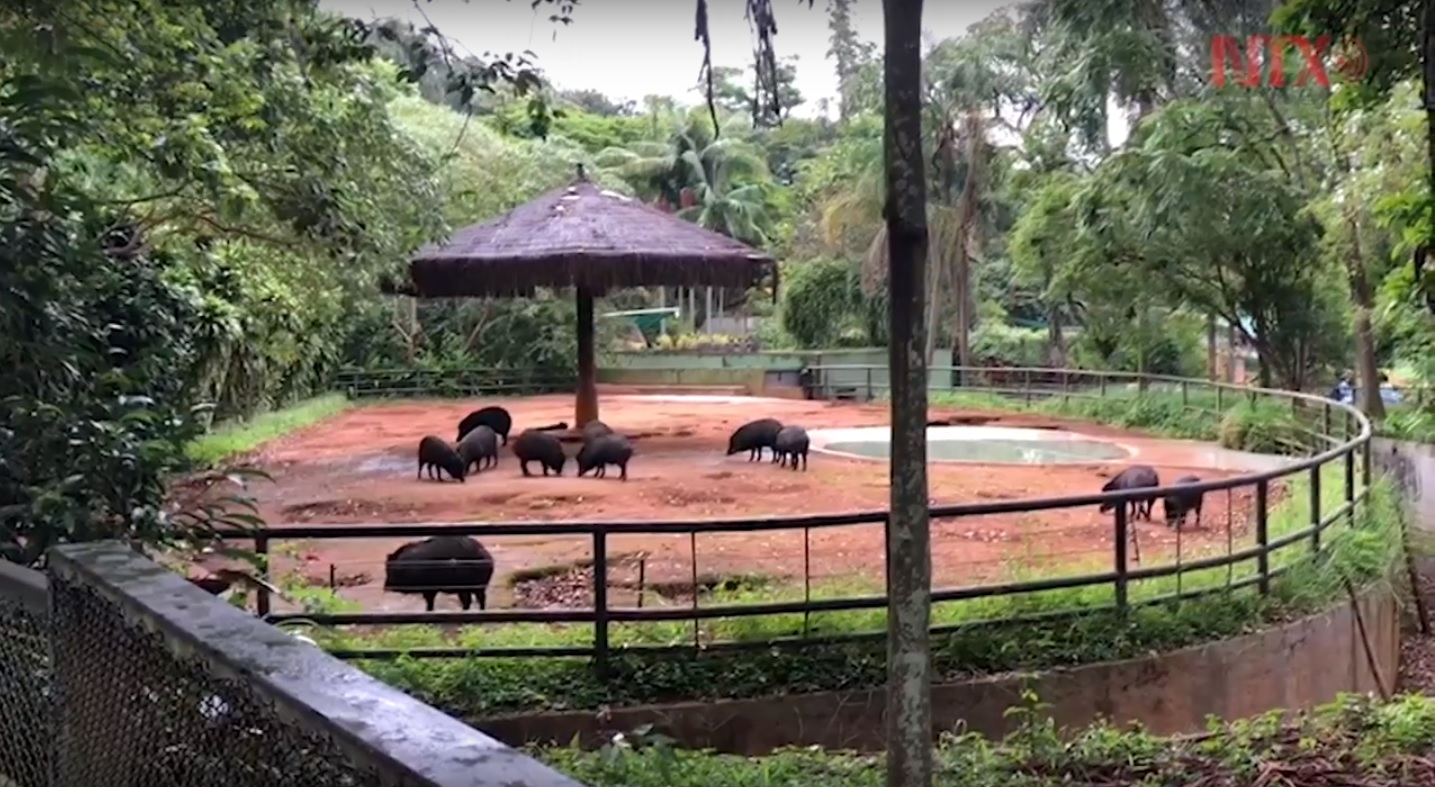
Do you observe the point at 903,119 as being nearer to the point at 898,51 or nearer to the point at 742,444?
the point at 898,51

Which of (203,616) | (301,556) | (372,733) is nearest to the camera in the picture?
(372,733)

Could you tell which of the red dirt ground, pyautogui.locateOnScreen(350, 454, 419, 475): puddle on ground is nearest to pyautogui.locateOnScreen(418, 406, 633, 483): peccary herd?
the red dirt ground

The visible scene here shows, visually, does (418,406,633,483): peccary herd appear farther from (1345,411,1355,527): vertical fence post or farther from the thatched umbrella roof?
(1345,411,1355,527): vertical fence post

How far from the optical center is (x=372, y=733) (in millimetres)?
1600

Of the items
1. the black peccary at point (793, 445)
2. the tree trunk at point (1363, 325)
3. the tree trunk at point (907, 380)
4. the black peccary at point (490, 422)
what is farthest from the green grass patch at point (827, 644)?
the black peccary at point (490, 422)

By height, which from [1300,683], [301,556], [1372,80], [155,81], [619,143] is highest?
[619,143]

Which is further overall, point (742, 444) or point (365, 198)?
point (742, 444)

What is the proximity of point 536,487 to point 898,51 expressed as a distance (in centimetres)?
951

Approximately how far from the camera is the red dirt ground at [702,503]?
8820 millimetres

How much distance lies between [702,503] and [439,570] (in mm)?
4832

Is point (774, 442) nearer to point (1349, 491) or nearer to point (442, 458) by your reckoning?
point (442, 458)

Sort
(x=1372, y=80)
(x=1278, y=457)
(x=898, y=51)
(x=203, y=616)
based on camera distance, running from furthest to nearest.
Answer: (x=1278, y=457)
(x=1372, y=80)
(x=898, y=51)
(x=203, y=616)

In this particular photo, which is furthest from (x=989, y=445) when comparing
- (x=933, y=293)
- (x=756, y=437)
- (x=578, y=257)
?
(x=933, y=293)

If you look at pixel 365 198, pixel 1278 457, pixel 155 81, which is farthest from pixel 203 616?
pixel 1278 457
